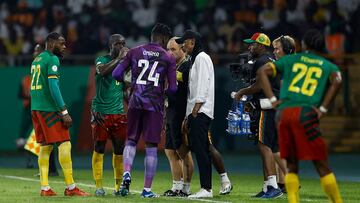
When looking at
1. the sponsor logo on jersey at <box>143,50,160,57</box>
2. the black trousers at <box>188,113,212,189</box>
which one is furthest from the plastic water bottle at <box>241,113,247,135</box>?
the sponsor logo on jersey at <box>143,50,160,57</box>

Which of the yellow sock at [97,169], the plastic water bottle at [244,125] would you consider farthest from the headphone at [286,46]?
the yellow sock at [97,169]

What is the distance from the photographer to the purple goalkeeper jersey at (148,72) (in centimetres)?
1466

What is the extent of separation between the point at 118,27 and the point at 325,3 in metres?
5.66

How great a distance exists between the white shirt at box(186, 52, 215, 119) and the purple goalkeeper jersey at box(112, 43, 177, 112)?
1.32 feet

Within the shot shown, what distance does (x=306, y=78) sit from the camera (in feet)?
40.2

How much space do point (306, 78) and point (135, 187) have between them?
5.78 m

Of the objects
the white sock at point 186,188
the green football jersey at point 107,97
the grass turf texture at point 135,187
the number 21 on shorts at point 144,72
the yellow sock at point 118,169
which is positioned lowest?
the grass turf texture at point 135,187

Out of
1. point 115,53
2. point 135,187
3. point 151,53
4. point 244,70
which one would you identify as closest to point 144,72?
point 151,53

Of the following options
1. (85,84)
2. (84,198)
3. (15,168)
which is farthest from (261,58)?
(85,84)

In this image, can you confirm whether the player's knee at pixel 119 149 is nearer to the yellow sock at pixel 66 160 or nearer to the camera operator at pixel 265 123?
the yellow sock at pixel 66 160

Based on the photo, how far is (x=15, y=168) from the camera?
22766mm

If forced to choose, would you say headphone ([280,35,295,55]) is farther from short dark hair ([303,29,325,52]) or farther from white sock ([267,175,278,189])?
short dark hair ([303,29,325,52])

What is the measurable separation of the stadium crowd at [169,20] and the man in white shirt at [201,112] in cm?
1355

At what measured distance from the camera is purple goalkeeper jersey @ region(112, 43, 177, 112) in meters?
14.7
